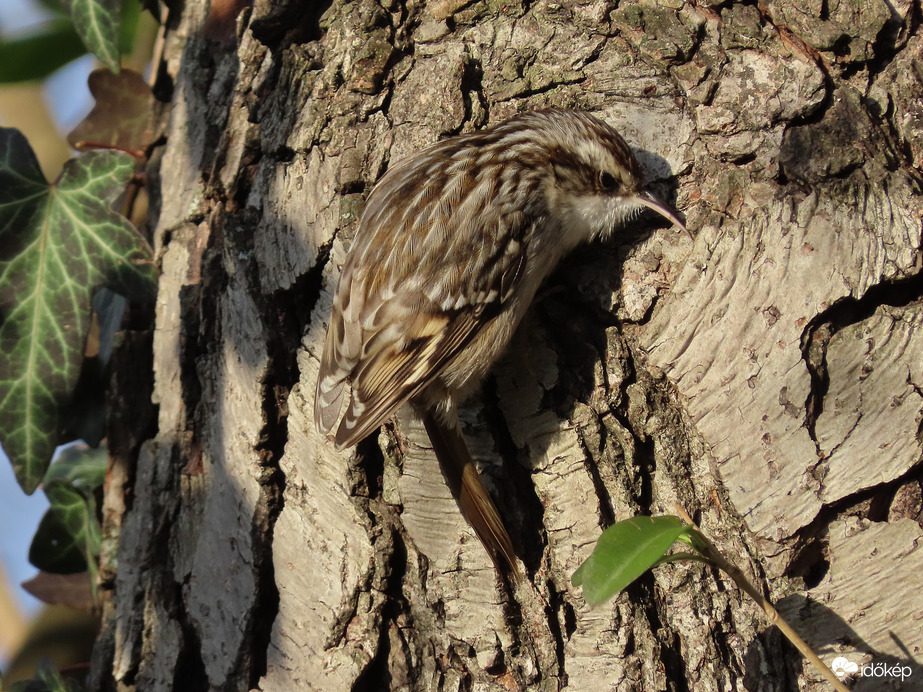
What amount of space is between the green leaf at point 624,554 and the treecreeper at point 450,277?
0.38 m

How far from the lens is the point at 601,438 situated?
1.76 meters

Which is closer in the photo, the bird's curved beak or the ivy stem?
the ivy stem

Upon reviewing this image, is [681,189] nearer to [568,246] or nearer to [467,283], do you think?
[568,246]

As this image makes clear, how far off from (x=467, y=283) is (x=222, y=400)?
0.74 metres

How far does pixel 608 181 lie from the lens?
194cm

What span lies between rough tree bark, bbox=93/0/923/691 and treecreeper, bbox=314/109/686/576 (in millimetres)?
65

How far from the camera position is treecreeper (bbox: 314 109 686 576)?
1.81m

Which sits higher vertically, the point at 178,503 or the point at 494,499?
the point at 178,503

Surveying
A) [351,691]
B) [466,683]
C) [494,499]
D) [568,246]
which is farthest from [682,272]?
[351,691]

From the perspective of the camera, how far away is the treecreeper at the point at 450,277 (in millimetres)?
1807

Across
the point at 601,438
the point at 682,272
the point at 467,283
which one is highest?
the point at 467,283

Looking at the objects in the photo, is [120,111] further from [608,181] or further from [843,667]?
[843,667]

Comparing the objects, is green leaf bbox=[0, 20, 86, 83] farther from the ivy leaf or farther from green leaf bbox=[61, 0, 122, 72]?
green leaf bbox=[61, 0, 122, 72]

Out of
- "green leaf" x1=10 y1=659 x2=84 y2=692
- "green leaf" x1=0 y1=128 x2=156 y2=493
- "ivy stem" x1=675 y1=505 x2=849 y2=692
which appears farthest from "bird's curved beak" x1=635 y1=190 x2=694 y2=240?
"green leaf" x1=10 y1=659 x2=84 y2=692
